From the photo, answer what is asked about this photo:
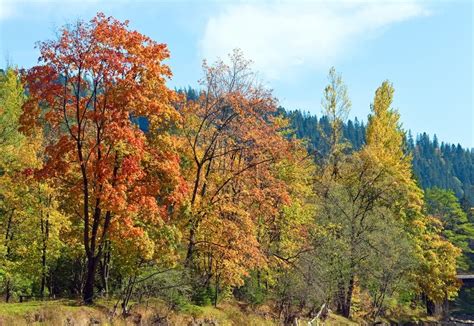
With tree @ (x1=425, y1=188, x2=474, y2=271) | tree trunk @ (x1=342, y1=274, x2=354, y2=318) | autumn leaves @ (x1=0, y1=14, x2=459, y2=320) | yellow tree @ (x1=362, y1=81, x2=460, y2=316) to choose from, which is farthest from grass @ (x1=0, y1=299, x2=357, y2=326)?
tree @ (x1=425, y1=188, x2=474, y2=271)

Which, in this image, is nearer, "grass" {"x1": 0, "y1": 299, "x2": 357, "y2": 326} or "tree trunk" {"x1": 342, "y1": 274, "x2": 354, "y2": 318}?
"grass" {"x1": 0, "y1": 299, "x2": 357, "y2": 326}

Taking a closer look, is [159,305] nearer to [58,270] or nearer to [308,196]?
[58,270]

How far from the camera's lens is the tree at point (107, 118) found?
16234 millimetres

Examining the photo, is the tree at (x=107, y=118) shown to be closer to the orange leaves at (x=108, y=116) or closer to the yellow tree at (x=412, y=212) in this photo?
the orange leaves at (x=108, y=116)

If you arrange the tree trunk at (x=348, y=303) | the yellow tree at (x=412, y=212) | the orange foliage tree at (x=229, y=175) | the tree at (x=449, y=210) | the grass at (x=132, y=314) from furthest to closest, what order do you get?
the tree at (x=449, y=210) < the yellow tree at (x=412, y=212) < the tree trunk at (x=348, y=303) < the orange foliage tree at (x=229, y=175) < the grass at (x=132, y=314)

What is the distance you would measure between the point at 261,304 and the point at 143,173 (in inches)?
471

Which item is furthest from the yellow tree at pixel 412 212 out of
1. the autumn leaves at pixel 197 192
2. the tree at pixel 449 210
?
the tree at pixel 449 210

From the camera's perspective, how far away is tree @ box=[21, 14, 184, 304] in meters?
16.2

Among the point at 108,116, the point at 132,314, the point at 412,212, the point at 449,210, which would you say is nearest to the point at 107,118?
the point at 108,116

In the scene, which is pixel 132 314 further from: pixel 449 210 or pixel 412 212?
pixel 449 210

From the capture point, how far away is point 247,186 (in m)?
25.1

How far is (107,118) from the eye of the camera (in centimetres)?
1677

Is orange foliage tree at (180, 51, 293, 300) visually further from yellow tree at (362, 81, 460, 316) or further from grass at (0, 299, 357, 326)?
yellow tree at (362, 81, 460, 316)

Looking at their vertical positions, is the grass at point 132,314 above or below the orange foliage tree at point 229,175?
below
